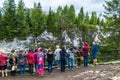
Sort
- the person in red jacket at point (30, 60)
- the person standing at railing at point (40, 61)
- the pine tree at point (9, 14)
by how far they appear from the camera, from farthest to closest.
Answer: the pine tree at point (9, 14) < the person in red jacket at point (30, 60) < the person standing at railing at point (40, 61)

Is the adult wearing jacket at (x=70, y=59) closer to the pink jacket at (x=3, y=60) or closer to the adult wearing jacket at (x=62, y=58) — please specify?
the adult wearing jacket at (x=62, y=58)

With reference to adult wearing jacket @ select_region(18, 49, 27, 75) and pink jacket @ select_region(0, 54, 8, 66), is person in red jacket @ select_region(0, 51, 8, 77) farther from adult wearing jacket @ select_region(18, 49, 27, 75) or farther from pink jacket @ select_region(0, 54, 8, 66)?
adult wearing jacket @ select_region(18, 49, 27, 75)

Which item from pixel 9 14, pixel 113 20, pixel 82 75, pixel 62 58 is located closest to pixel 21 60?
pixel 62 58

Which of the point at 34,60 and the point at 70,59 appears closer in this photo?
the point at 34,60

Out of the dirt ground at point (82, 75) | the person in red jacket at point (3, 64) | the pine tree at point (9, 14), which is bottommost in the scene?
the dirt ground at point (82, 75)

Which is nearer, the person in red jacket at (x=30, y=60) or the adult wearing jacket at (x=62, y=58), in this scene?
the person in red jacket at (x=30, y=60)

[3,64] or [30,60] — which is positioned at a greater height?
[30,60]

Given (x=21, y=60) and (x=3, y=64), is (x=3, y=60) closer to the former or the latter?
(x=3, y=64)

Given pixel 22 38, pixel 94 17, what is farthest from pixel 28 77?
pixel 94 17

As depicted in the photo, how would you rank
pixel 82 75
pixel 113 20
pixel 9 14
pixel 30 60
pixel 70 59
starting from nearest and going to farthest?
pixel 82 75
pixel 30 60
pixel 70 59
pixel 9 14
pixel 113 20

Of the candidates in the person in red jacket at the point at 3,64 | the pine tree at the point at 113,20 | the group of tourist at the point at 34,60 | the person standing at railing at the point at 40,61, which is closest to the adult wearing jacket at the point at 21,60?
the group of tourist at the point at 34,60

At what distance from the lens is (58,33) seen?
101 feet

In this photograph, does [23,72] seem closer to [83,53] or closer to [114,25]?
[83,53]

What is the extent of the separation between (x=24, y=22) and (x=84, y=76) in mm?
18012
